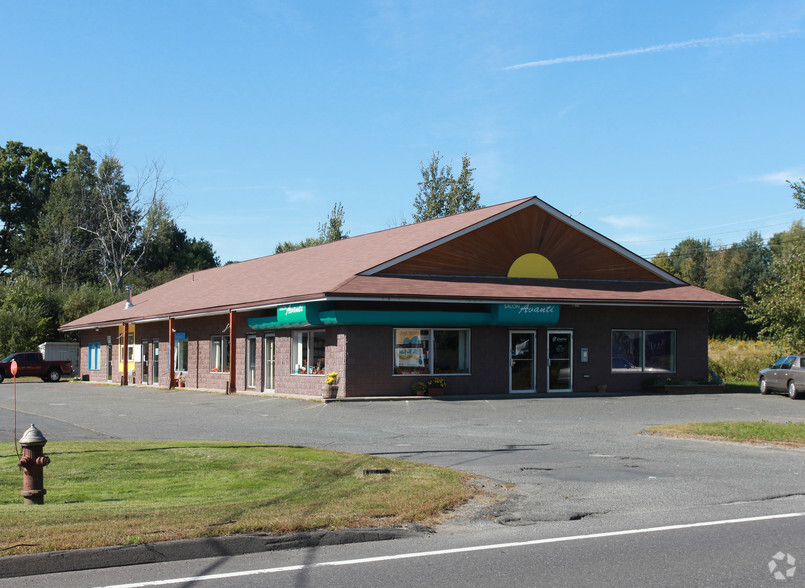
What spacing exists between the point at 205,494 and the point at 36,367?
42827mm

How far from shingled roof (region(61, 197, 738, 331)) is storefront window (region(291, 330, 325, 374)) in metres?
1.63

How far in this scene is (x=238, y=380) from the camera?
32719mm

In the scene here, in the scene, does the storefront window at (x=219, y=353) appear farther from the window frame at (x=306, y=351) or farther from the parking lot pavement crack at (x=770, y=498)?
the parking lot pavement crack at (x=770, y=498)

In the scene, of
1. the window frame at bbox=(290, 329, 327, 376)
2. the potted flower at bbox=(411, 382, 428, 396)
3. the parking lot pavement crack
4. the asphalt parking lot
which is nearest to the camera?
the parking lot pavement crack

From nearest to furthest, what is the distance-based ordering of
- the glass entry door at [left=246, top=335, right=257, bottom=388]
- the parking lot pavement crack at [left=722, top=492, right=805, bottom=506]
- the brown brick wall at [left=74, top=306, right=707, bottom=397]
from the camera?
the parking lot pavement crack at [left=722, top=492, right=805, bottom=506] → the brown brick wall at [left=74, top=306, right=707, bottom=397] → the glass entry door at [left=246, top=335, right=257, bottom=388]

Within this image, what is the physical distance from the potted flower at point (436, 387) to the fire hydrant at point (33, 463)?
18.8 m

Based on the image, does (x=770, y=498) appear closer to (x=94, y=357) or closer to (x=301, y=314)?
(x=301, y=314)

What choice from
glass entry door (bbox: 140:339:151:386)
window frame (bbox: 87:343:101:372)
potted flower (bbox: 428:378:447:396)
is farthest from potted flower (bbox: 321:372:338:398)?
window frame (bbox: 87:343:101:372)

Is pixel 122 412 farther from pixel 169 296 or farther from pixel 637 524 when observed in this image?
pixel 169 296

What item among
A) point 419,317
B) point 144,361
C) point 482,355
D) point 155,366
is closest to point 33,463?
→ point 419,317

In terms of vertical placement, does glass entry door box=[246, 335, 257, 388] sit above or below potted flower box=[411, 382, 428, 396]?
above

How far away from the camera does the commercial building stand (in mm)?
27188

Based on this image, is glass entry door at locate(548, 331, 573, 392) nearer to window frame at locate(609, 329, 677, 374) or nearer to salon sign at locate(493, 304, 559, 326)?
salon sign at locate(493, 304, 559, 326)

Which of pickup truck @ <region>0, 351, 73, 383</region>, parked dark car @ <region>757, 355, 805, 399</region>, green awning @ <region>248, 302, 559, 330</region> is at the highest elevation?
green awning @ <region>248, 302, 559, 330</region>
